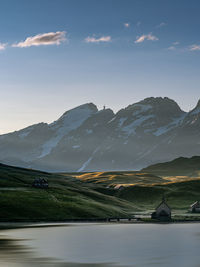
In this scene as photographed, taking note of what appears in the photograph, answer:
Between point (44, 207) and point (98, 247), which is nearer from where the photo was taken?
point (98, 247)

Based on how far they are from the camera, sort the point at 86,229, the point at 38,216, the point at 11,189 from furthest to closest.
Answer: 1. the point at 11,189
2. the point at 38,216
3. the point at 86,229

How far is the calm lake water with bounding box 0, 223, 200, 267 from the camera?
2972 inches

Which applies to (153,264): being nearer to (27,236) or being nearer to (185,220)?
(27,236)

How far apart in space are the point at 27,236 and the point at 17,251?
23.4 metres

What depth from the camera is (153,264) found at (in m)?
73.2

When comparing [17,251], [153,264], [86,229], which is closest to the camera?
[153,264]

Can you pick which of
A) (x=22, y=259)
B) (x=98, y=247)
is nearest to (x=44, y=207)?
(x=98, y=247)

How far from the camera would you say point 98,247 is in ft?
307

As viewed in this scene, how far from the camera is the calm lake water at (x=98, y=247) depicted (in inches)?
2972

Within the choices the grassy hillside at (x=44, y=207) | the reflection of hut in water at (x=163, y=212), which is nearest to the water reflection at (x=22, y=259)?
the grassy hillside at (x=44, y=207)

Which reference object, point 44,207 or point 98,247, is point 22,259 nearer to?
point 98,247

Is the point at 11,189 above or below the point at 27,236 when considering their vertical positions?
above

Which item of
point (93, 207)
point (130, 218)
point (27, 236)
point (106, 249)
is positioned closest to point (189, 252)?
point (106, 249)

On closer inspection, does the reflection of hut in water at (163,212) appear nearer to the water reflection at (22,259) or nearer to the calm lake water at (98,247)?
the calm lake water at (98,247)
